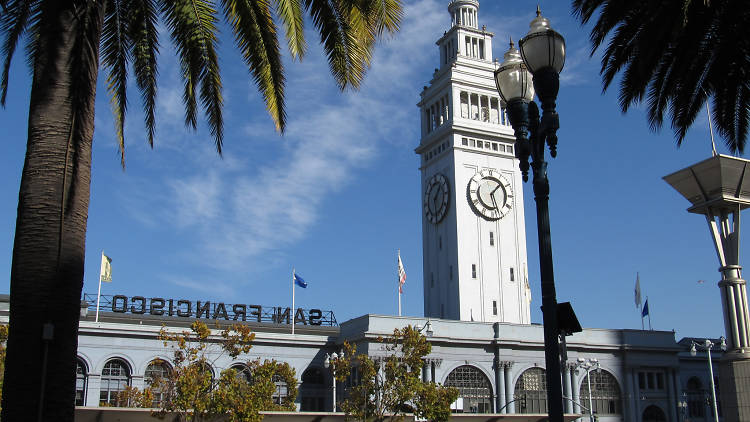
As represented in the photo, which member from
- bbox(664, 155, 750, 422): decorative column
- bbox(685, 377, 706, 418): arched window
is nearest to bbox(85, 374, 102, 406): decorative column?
bbox(664, 155, 750, 422): decorative column

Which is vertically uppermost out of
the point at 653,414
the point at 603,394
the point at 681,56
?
the point at 681,56

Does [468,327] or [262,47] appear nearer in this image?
[262,47]

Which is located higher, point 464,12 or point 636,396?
point 464,12

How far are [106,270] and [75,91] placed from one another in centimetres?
4812

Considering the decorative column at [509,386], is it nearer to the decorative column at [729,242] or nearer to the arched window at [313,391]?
the arched window at [313,391]

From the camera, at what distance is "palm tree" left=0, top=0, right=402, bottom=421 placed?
11.9 m

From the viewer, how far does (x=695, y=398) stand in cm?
7550

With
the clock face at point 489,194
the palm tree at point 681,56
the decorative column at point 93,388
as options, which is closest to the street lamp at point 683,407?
the clock face at point 489,194

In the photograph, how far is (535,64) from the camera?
13156 millimetres

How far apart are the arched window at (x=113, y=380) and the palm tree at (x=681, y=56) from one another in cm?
4513

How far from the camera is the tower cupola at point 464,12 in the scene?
81875 millimetres

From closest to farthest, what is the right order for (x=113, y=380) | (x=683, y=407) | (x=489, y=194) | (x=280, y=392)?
(x=113, y=380) → (x=280, y=392) → (x=683, y=407) → (x=489, y=194)

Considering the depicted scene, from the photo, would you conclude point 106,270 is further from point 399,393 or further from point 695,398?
point 695,398

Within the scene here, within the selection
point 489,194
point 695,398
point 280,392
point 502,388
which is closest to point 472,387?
point 502,388
